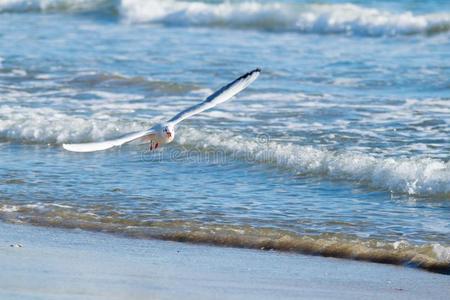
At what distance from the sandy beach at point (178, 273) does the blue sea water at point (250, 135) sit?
25 centimetres

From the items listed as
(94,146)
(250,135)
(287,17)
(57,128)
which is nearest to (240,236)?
(94,146)

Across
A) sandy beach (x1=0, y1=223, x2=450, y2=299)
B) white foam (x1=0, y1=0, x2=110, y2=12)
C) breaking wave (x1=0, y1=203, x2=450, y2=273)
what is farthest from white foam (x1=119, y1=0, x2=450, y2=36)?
sandy beach (x1=0, y1=223, x2=450, y2=299)

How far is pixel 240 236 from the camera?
762cm

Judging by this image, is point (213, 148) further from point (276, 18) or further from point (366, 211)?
point (276, 18)

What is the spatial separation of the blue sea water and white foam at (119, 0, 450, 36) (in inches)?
2.9

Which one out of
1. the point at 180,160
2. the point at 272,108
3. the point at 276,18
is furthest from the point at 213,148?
the point at 276,18

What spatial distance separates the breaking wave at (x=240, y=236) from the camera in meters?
7.15

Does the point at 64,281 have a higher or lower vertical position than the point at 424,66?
lower

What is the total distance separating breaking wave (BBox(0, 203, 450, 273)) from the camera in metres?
7.15

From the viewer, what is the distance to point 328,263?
708 centimetres

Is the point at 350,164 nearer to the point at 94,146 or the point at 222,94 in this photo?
the point at 222,94

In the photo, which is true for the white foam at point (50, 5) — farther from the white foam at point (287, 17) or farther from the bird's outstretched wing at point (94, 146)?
the bird's outstretched wing at point (94, 146)

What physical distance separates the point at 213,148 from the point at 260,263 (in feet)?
11.6

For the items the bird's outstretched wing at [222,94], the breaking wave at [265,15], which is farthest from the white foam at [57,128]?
A: the breaking wave at [265,15]
